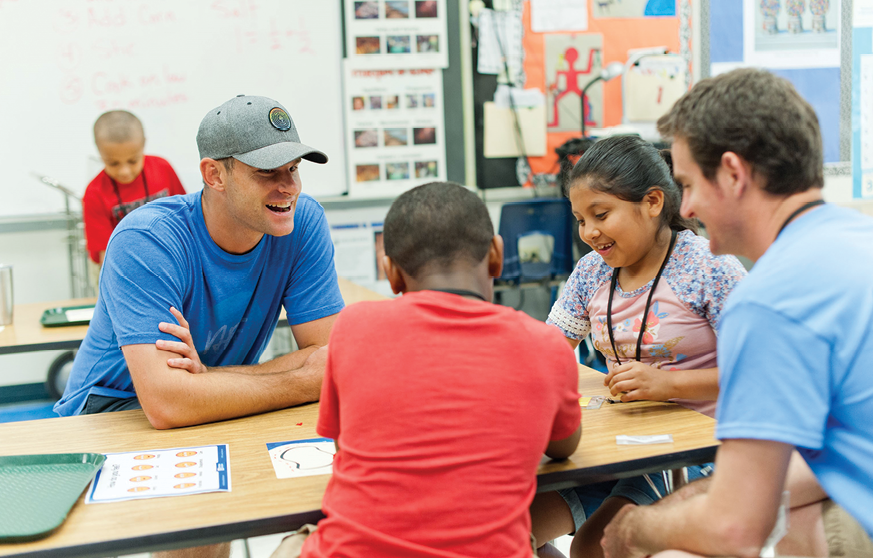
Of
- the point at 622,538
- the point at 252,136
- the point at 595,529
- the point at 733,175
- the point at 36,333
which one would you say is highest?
the point at 252,136

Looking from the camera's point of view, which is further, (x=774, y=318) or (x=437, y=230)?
(x=437, y=230)

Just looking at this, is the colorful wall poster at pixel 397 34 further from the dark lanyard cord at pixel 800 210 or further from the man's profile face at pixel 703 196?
the dark lanyard cord at pixel 800 210

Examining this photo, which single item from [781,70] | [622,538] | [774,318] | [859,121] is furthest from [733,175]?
[859,121]

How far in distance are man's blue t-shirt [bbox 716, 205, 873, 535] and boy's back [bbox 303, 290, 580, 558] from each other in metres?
0.26

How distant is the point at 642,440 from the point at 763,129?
0.60 meters

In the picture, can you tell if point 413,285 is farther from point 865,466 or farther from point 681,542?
point 865,466

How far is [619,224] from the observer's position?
169 centimetres

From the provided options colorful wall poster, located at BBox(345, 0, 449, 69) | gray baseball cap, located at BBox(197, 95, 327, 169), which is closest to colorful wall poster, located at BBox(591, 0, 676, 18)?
colorful wall poster, located at BBox(345, 0, 449, 69)

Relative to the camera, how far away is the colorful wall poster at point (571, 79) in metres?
4.47

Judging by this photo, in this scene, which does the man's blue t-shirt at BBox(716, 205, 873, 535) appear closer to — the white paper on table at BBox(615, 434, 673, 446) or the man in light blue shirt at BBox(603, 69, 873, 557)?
the man in light blue shirt at BBox(603, 69, 873, 557)

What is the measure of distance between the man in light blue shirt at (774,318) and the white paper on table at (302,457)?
571 millimetres

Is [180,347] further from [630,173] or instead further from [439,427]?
[630,173]

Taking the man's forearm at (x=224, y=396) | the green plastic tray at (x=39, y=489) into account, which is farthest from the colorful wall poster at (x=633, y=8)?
the green plastic tray at (x=39, y=489)

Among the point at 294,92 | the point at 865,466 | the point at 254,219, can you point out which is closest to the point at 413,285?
the point at 865,466
